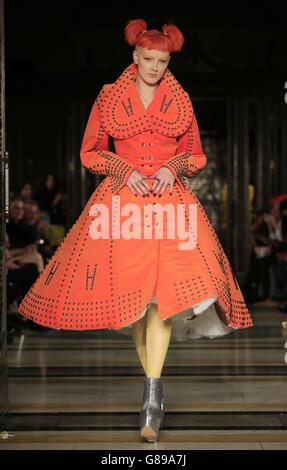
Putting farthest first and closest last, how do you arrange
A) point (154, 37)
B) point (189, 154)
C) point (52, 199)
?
1. point (52, 199)
2. point (189, 154)
3. point (154, 37)

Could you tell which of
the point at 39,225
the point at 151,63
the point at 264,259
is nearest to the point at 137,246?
the point at 151,63

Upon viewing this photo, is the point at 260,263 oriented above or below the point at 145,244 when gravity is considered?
below

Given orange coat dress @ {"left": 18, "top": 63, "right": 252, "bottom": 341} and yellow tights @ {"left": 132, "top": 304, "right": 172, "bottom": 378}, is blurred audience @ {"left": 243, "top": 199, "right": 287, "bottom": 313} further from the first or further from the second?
yellow tights @ {"left": 132, "top": 304, "right": 172, "bottom": 378}

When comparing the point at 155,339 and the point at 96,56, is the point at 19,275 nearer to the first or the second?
the point at 155,339

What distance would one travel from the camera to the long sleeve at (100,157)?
4.15 metres

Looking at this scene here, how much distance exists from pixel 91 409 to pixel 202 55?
856 centimetres

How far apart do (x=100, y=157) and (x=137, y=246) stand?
0.43 metres

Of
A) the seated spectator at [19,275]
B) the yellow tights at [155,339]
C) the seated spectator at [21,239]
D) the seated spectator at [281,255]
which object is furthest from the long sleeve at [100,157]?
the seated spectator at [281,255]

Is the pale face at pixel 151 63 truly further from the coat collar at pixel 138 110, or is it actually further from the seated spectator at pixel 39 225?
the seated spectator at pixel 39 225

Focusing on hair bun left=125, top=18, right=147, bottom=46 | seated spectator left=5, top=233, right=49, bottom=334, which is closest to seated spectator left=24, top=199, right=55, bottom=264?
seated spectator left=5, top=233, right=49, bottom=334

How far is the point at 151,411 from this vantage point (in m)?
4.00

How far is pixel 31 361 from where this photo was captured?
6.42 metres
